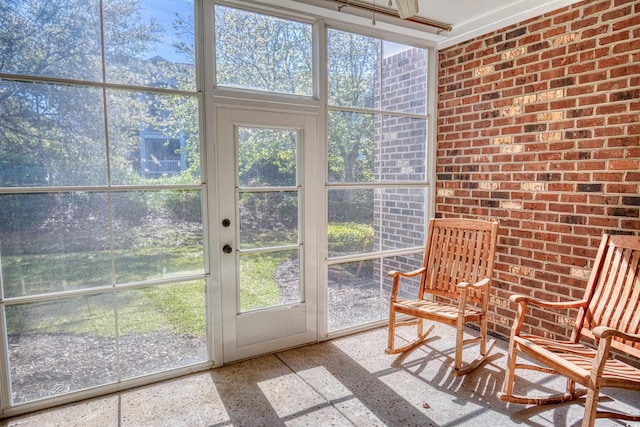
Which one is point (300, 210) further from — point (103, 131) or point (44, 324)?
point (44, 324)

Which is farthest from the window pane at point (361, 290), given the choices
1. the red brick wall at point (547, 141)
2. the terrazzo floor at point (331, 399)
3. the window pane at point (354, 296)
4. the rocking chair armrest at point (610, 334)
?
the rocking chair armrest at point (610, 334)

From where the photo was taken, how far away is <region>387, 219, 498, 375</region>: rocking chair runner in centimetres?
278

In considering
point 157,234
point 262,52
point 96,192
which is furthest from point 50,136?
point 262,52

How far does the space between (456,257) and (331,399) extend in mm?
1514

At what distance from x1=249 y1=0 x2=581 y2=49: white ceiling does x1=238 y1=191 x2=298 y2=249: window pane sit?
A: 140 centimetres

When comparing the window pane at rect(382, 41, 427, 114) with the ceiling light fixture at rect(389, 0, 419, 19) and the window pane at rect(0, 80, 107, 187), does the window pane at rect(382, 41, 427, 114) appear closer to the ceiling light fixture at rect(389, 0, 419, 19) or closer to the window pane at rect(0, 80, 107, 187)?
the ceiling light fixture at rect(389, 0, 419, 19)

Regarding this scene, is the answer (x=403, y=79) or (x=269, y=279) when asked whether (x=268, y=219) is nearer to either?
(x=269, y=279)

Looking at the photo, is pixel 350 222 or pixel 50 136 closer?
pixel 50 136

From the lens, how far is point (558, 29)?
2.80 metres

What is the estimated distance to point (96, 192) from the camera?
7.93ft

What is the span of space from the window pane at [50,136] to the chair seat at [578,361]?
2.74 metres

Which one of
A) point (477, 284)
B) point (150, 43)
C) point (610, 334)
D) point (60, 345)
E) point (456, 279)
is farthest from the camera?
point (456, 279)

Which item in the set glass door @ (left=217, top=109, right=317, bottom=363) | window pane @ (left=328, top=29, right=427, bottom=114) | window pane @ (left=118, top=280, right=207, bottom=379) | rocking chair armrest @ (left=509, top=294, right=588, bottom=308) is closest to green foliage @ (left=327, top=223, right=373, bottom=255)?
glass door @ (left=217, top=109, right=317, bottom=363)

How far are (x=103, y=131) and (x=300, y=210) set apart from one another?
144 cm
